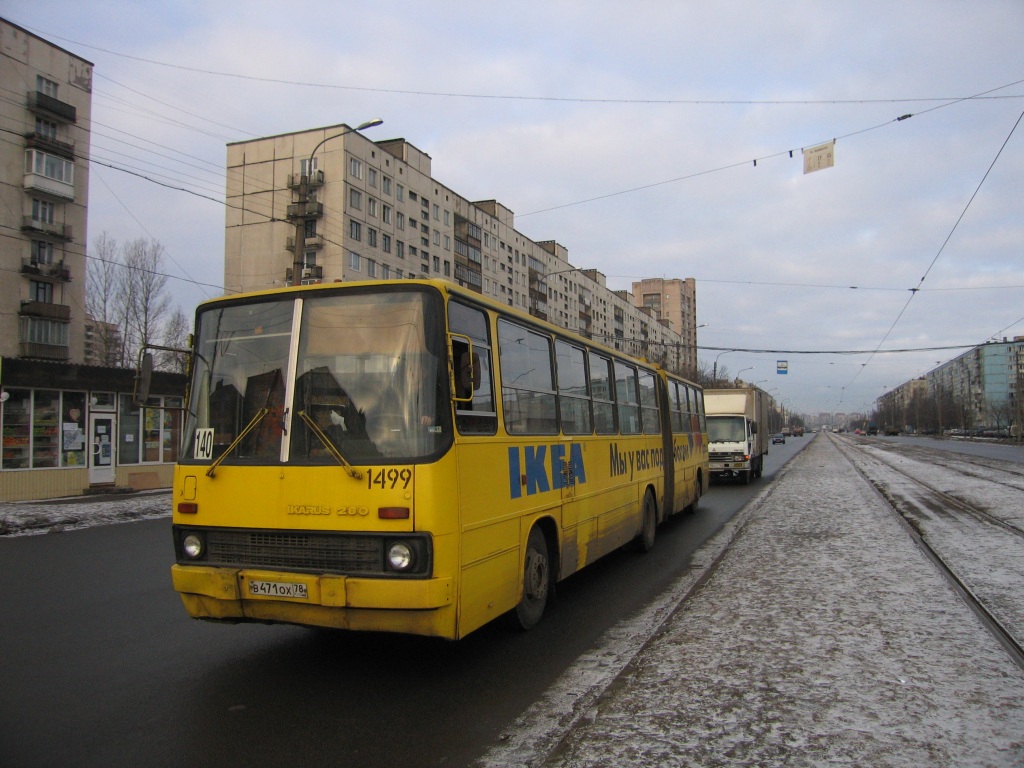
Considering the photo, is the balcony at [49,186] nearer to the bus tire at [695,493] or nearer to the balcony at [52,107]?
the balcony at [52,107]

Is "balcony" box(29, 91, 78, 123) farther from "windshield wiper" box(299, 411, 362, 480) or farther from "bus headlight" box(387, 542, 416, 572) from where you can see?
"bus headlight" box(387, 542, 416, 572)

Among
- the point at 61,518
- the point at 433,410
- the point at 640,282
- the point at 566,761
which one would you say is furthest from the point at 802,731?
the point at 640,282

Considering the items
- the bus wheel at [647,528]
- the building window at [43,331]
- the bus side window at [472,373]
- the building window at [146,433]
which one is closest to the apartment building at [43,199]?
the building window at [43,331]

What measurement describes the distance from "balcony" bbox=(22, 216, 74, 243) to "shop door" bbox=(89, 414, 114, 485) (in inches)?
972

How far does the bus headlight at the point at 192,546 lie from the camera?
194 inches

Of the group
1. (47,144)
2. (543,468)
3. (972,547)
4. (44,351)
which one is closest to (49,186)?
(47,144)

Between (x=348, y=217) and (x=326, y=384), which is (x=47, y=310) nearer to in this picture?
(x=348, y=217)

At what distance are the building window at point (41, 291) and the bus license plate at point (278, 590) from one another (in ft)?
143

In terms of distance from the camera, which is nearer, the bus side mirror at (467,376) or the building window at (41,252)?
the bus side mirror at (467,376)

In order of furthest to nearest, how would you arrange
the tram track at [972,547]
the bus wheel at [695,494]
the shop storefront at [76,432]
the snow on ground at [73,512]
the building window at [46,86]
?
the building window at [46,86], the shop storefront at [76,432], the bus wheel at [695,494], the snow on ground at [73,512], the tram track at [972,547]

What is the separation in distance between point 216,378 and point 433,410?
5.51ft

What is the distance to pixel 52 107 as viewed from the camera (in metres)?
40.4

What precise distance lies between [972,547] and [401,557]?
28.4 ft

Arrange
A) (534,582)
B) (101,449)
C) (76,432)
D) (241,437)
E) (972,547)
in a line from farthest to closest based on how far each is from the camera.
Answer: (101,449)
(76,432)
(972,547)
(534,582)
(241,437)
